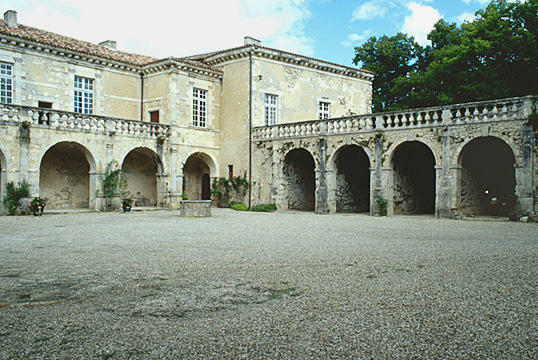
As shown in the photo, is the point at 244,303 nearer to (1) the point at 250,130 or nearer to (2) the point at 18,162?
(2) the point at 18,162

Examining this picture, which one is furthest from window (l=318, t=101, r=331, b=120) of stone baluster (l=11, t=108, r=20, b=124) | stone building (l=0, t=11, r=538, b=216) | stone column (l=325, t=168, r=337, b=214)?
stone baluster (l=11, t=108, r=20, b=124)

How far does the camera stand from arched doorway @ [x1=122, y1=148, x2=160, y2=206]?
925 inches

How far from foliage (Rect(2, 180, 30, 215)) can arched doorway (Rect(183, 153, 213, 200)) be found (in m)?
8.93

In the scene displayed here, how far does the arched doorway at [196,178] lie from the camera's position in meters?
25.5

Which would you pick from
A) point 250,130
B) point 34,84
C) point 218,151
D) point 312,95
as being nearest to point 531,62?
point 312,95

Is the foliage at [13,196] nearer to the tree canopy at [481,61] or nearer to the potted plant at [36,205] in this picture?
the potted plant at [36,205]

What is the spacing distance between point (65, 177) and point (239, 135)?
843 cm

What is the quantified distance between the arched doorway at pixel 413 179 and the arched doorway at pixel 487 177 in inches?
94.4

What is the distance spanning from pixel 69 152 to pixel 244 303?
1863 centimetres

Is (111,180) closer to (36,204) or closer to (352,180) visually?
(36,204)

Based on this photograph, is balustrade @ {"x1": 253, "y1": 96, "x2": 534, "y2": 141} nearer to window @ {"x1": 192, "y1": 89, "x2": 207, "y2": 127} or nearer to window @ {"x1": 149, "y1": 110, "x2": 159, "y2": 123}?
window @ {"x1": 192, "y1": 89, "x2": 207, "y2": 127}

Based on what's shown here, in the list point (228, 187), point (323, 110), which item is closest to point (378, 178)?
point (228, 187)

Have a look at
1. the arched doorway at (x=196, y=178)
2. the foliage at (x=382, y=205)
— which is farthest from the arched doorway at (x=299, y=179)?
the foliage at (x=382, y=205)

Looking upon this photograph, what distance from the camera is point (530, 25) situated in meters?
24.5
